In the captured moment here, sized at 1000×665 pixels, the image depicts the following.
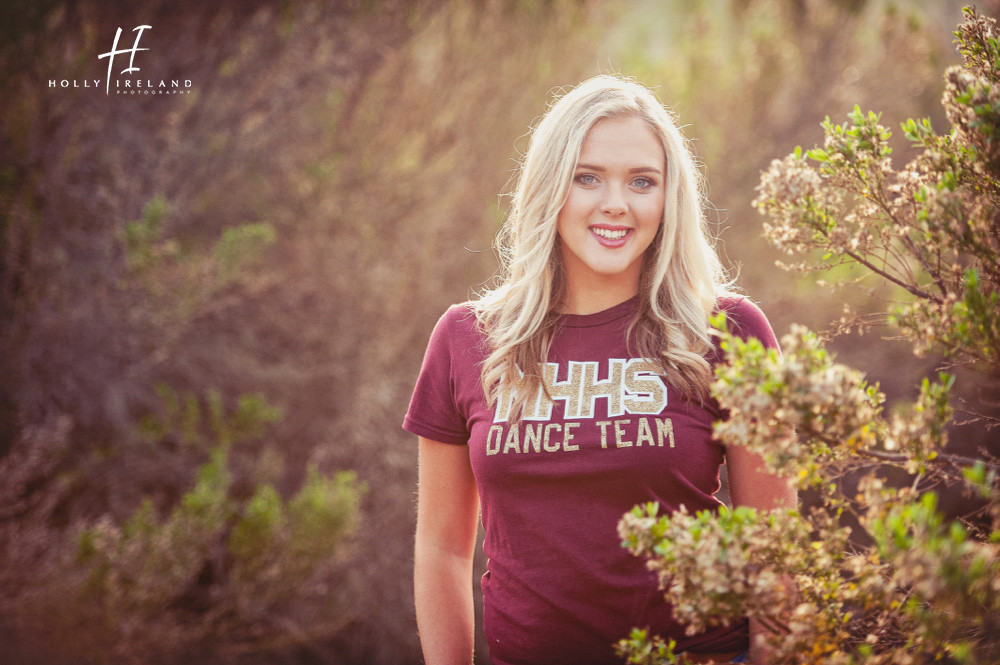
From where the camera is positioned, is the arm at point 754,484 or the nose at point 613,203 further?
the nose at point 613,203

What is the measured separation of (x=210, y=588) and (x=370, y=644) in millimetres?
1296

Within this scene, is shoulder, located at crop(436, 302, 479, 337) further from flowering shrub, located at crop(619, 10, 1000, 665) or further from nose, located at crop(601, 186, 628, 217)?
flowering shrub, located at crop(619, 10, 1000, 665)

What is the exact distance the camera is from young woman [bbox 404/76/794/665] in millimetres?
1820

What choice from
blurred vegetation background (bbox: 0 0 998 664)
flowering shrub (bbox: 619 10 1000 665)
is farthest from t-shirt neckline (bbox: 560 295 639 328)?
blurred vegetation background (bbox: 0 0 998 664)

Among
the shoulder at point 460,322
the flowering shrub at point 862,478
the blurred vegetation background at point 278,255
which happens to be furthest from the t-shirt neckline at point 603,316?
the blurred vegetation background at point 278,255

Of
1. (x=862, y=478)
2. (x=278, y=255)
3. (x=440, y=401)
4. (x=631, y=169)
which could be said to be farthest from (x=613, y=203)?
(x=278, y=255)

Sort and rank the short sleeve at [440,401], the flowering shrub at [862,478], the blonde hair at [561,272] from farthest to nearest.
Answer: the short sleeve at [440,401] → the blonde hair at [561,272] → the flowering shrub at [862,478]

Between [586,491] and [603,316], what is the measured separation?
0.48 m

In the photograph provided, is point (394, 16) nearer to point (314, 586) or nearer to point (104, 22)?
point (104, 22)

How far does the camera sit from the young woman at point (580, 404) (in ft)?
5.97

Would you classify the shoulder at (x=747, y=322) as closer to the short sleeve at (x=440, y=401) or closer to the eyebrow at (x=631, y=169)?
the eyebrow at (x=631, y=169)

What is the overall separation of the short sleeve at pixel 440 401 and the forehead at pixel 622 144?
0.61 m

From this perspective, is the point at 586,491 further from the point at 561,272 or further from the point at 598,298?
the point at 561,272

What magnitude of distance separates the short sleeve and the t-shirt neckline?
321 millimetres
